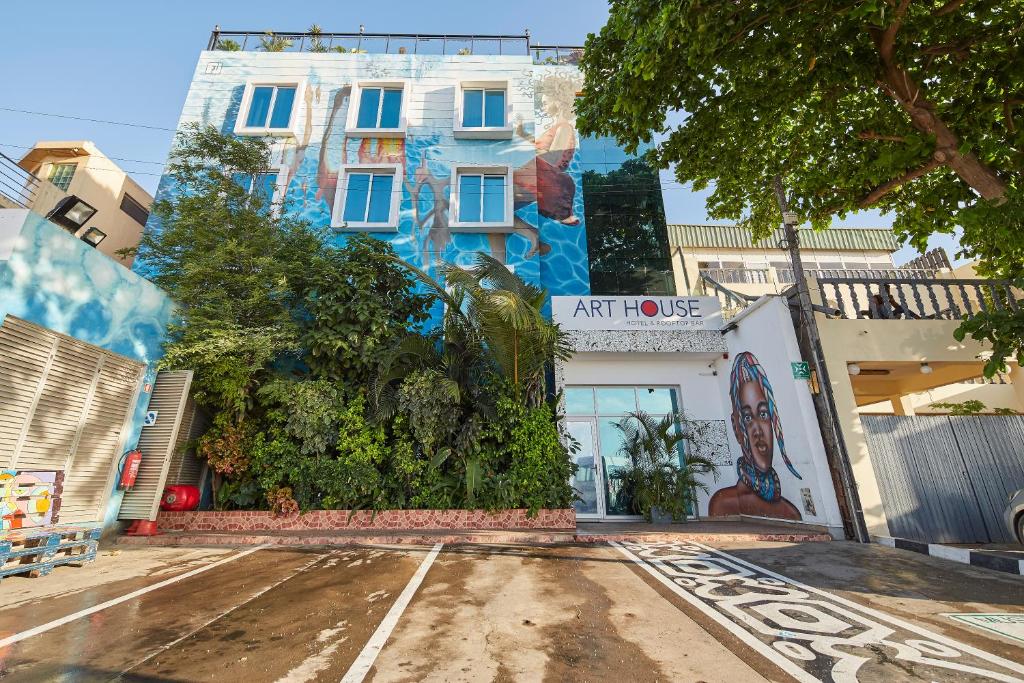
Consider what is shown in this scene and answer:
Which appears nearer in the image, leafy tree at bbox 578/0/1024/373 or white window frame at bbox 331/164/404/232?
leafy tree at bbox 578/0/1024/373

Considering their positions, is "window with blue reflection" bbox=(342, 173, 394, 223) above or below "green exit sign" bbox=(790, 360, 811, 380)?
above

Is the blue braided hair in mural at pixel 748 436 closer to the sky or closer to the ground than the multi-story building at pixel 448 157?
closer to the ground

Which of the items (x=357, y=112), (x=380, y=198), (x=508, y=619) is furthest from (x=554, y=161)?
(x=508, y=619)

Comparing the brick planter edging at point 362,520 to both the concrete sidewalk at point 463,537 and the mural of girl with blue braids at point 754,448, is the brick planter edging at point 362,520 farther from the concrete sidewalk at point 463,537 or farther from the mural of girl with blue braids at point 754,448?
the mural of girl with blue braids at point 754,448

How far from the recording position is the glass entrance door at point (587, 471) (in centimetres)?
952

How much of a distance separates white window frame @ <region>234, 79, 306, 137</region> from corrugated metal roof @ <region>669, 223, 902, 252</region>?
14417mm

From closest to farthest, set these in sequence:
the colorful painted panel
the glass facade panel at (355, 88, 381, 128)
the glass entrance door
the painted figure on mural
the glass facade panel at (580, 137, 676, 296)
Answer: the colorful painted panel
the glass entrance door
the glass facade panel at (580, 137, 676, 296)
the painted figure on mural
the glass facade panel at (355, 88, 381, 128)

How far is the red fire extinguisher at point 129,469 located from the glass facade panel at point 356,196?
7709 mm

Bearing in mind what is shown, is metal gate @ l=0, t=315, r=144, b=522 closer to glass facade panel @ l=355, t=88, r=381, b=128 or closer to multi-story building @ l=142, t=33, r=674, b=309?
multi-story building @ l=142, t=33, r=674, b=309

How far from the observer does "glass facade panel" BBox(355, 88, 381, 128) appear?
13586 millimetres

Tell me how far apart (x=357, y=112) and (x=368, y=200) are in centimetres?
326

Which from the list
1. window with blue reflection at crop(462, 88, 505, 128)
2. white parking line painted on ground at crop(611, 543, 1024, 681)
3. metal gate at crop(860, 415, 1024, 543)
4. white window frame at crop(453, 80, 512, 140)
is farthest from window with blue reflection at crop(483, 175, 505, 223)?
white parking line painted on ground at crop(611, 543, 1024, 681)

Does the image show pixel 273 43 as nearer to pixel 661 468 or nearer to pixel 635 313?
pixel 635 313

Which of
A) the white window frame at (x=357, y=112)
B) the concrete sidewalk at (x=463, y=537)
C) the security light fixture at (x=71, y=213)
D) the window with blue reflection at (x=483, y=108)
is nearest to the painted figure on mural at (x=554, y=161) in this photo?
the window with blue reflection at (x=483, y=108)
